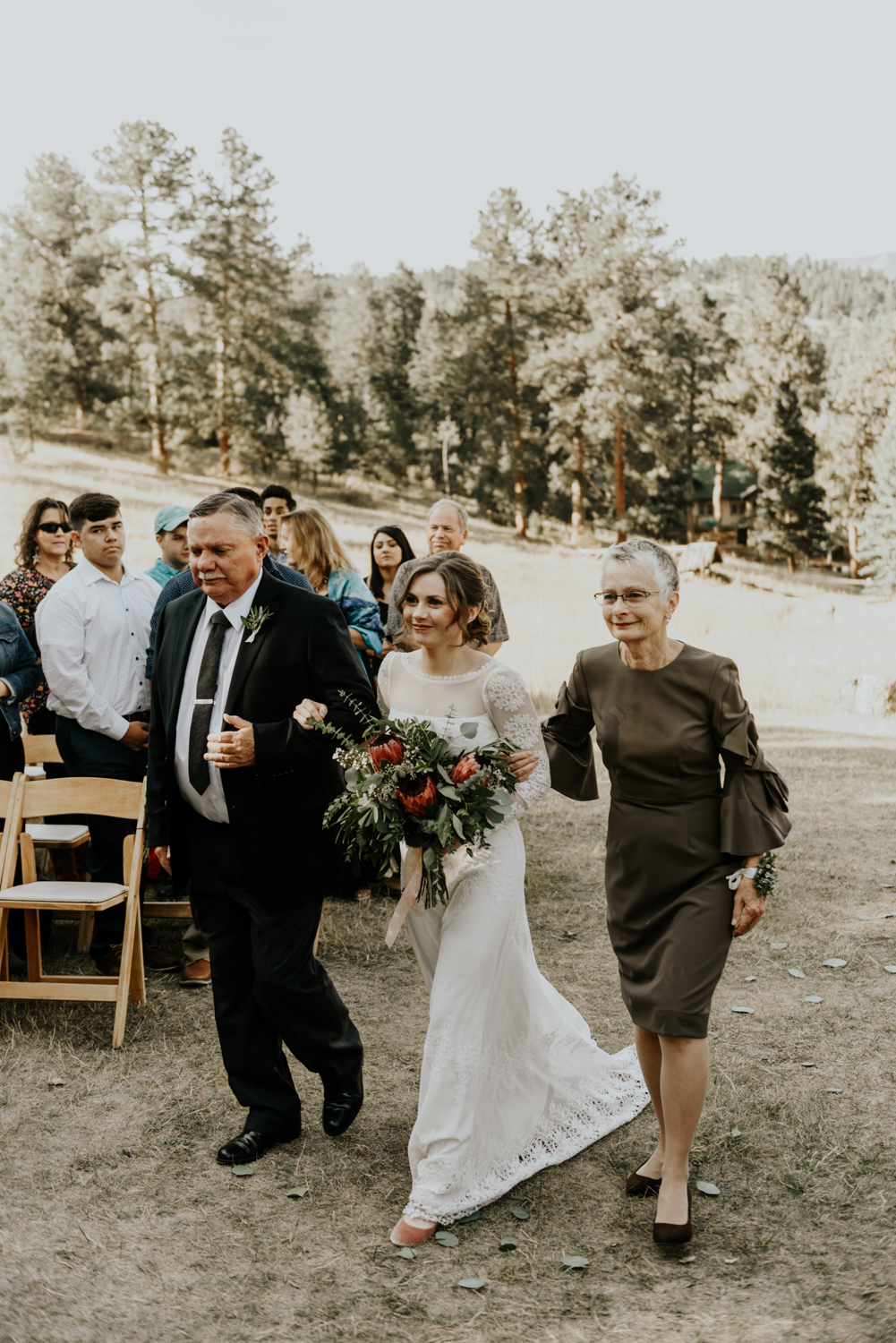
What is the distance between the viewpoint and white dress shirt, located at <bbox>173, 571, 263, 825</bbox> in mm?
4020

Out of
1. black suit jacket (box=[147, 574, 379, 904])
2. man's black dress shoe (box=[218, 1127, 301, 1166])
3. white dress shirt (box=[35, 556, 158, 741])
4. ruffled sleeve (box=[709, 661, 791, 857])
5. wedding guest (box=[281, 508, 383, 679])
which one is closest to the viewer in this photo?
ruffled sleeve (box=[709, 661, 791, 857])

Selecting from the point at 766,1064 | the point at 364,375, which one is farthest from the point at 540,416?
the point at 766,1064

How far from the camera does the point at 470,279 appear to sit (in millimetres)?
47312

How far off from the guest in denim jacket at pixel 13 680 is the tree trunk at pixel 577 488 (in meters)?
41.8

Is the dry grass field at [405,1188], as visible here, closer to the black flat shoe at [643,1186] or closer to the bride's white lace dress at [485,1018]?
the black flat shoe at [643,1186]

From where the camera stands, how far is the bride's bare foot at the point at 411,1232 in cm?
361

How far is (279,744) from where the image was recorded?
384 cm

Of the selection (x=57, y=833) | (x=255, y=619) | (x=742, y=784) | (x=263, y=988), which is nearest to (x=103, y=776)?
(x=57, y=833)

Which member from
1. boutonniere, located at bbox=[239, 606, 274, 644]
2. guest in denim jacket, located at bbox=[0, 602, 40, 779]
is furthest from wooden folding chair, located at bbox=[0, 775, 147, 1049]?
boutonniere, located at bbox=[239, 606, 274, 644]

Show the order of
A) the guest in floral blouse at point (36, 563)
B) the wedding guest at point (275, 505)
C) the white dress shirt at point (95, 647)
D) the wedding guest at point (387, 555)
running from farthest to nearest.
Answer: the wedding guest at point (275, 505), the wedding guest at point (387, 555), the guest in floral blouse at point (36, 563), the white dress shirt at point (95, 647)

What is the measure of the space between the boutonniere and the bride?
385 mm

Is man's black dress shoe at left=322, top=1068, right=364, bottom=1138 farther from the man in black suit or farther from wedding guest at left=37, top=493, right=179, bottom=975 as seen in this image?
wedding guest at left=37, top=493, right=179, bottom=975

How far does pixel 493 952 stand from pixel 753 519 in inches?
2162

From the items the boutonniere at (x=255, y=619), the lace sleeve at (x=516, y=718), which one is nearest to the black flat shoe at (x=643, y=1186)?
the lace sleeve at (x=516, y=718)
